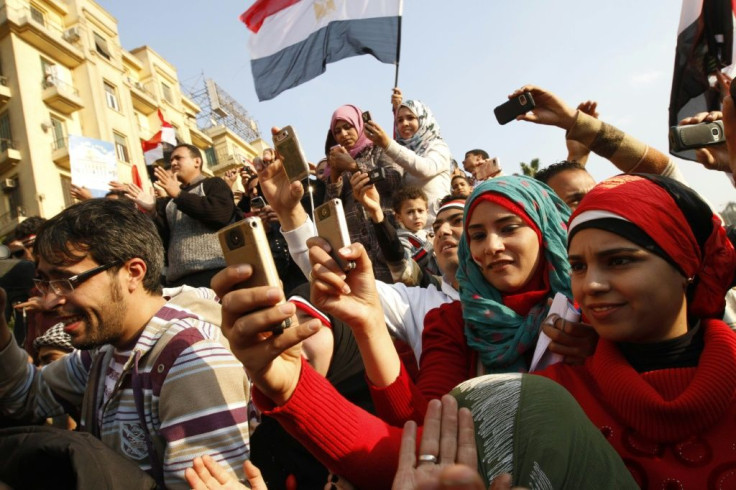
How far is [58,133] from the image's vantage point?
21891 mm

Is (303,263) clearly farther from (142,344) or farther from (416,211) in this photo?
(416,211)

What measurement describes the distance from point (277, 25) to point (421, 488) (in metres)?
6.57

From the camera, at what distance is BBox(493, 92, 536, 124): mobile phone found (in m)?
2.44

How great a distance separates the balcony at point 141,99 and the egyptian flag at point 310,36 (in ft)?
76.1

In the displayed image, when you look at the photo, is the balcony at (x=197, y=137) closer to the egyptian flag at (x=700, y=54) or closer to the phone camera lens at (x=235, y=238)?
the egyptian flag at (x=700, y=54)

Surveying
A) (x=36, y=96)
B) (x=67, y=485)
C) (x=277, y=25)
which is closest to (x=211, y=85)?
(x=36, y=96)

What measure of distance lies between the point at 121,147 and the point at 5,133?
15.6 feet

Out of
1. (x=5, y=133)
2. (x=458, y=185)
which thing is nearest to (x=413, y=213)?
(x=458, y=185)

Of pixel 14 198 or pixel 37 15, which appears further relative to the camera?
pixel 37 15

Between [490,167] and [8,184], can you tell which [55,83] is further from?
[490,167]

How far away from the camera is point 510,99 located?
8.18ft

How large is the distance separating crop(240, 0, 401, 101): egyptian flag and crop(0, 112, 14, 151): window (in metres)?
18.8

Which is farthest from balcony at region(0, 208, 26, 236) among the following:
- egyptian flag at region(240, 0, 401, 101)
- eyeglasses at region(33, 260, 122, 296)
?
eyeglasses at region(33, 260, 122, 296)

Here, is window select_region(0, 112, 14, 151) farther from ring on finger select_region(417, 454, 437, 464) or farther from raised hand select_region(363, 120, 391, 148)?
ring on finger select_region(417, 454, 437, 464)
